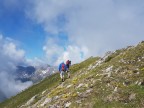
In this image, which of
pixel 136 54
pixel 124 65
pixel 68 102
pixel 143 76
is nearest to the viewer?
pixel 68 102

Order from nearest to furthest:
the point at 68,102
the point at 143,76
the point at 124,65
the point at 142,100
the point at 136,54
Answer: the point at 142,100 → the point at 68,102 → the point at 143,76 → the point at 124,65 → the point at 136,54

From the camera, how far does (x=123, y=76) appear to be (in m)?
35.4

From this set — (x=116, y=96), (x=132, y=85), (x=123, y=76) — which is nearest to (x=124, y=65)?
(x=123, y=76)

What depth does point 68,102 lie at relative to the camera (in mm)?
31594

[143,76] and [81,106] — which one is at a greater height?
[143,76]

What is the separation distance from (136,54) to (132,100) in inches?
613

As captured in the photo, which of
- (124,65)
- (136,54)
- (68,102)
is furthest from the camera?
(136,54)

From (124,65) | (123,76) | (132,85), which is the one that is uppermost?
(124,65)

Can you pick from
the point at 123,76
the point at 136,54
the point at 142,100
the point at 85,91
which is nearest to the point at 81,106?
the point at 85,91

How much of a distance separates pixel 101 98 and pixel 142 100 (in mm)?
4001

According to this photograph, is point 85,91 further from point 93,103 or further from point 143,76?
point 143,76

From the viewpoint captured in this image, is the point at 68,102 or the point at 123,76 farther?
the point at 123,76

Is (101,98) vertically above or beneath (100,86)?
beneath

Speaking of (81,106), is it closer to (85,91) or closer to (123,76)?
(85,91)
